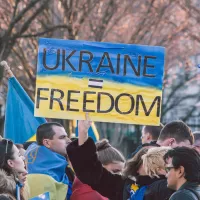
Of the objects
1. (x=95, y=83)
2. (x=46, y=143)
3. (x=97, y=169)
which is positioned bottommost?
(x=97, y=169)

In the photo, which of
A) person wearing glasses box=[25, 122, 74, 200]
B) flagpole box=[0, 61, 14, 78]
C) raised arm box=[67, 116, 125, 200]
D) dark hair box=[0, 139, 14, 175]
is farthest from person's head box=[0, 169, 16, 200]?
flagpole box=[0, 61, 14, 78]

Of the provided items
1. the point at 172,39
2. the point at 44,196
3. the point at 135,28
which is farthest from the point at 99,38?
the point at 44,196

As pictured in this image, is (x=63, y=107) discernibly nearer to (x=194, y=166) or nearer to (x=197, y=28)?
(x=194, y=166)

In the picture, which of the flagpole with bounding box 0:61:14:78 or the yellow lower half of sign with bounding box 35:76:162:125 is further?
the flagpole with bounding box 0:61:14:78

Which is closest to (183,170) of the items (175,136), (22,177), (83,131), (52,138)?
(83,131)

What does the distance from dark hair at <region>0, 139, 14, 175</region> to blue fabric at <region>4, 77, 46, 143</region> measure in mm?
3110

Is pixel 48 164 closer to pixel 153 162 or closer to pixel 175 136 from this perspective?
pixel 175 136

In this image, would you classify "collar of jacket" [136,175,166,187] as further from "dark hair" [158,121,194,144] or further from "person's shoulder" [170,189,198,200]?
"dark hair" [158,121,194,144]

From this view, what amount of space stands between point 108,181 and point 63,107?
0.71 metres

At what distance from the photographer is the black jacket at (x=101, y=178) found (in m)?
6.43

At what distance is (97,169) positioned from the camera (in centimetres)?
673

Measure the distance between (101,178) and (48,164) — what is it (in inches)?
38.8

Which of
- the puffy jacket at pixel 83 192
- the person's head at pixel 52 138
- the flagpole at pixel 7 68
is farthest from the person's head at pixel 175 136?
the flagpole at pixel 7 68

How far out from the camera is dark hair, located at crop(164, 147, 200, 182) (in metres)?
5.85
